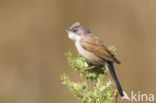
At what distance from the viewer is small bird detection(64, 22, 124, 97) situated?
4773 millimetres

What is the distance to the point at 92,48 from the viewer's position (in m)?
5.36

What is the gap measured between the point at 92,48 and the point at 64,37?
3363 millimetres

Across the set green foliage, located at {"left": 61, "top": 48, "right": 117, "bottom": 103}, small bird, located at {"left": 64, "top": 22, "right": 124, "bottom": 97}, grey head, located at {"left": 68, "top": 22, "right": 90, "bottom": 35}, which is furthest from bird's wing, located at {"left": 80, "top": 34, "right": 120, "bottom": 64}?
green foliage, located at {"left": 61, "top": 48, "right": 117, "bottom": 103}

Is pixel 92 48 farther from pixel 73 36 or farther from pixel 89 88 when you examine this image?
pixel 89 88

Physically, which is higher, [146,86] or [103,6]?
[103,6]

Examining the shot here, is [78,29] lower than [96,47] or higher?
higher

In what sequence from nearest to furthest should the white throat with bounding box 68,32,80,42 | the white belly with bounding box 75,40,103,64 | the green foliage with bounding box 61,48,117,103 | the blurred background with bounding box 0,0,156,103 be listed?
the green foliage with bounding box 61,48,117,103 < the white belly with bounding box 75,40,103,64 < the white throat with bounding box 68,32,80,42 < the blurred background with bounding box 0,0,156,103

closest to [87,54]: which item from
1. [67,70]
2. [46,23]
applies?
[67,70]

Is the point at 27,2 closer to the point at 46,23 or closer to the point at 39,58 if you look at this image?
the point at 46,23

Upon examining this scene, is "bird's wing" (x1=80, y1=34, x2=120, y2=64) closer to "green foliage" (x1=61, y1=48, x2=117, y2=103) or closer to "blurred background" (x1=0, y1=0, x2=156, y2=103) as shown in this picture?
"green foliage" (x1=61, y1=48, x2=117, y2=103)

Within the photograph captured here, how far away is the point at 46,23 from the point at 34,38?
0.40m

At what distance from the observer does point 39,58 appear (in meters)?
8.66

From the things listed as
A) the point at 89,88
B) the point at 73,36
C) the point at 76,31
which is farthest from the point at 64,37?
the point at 89,88

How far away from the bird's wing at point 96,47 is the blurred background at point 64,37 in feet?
9.82
